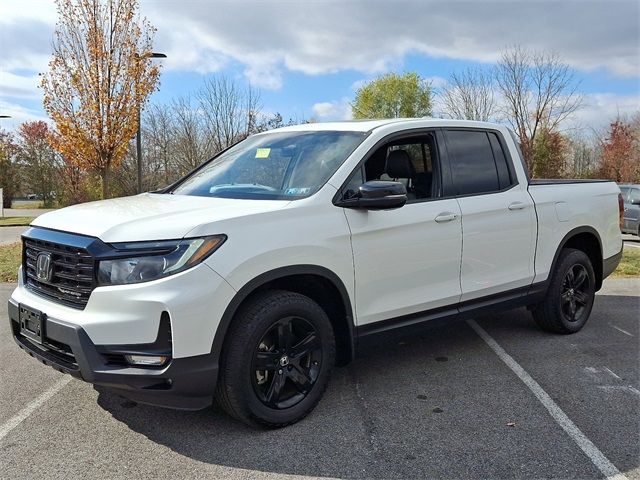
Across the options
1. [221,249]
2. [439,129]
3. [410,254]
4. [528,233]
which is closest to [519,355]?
[528,233]

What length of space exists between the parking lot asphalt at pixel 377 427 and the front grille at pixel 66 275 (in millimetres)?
848

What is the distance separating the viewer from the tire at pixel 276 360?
10.2 ft

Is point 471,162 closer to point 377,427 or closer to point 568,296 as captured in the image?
point 568,296

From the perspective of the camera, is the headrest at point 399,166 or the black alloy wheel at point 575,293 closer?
the headrest at point 399,166

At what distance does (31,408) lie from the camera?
12.1 feet

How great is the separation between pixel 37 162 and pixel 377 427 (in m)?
47.9

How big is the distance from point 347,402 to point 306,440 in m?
0.60

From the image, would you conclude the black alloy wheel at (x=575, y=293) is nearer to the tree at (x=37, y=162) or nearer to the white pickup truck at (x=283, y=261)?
the white pickup truck at (x=283, y=261)

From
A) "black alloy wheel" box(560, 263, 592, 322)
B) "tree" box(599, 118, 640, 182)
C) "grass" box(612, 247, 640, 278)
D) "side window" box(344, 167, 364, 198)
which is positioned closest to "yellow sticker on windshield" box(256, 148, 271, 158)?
"side window" box(344, 167, 364, 198)

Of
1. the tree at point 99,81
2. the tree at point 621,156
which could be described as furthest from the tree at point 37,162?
the tree at point 621,156

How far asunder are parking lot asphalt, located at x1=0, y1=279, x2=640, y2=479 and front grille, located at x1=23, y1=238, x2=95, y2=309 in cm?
85

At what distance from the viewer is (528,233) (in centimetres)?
477

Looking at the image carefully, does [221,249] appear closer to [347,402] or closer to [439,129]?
[347,402]

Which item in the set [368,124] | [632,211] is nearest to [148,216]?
[368,124]
